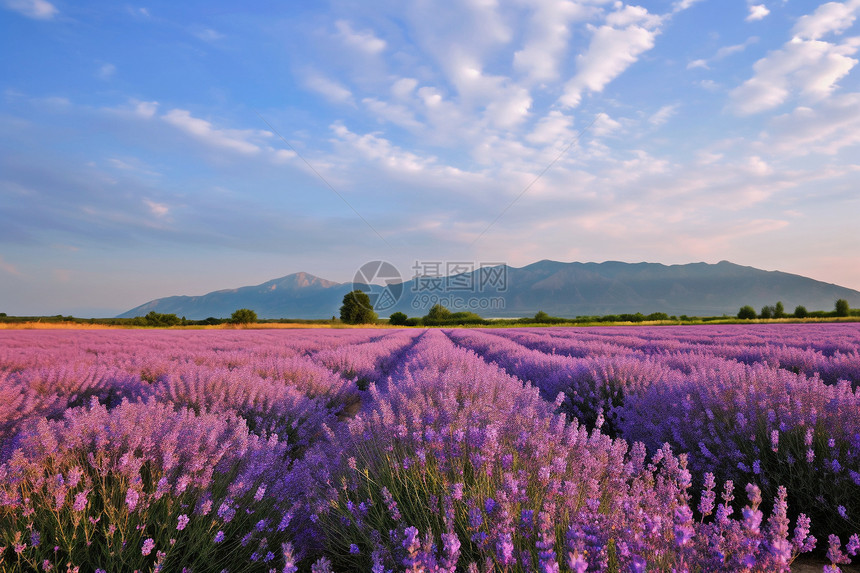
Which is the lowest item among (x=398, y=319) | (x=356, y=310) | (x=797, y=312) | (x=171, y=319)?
(x=398, y=319)

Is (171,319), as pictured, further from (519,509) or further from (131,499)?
(519,509)

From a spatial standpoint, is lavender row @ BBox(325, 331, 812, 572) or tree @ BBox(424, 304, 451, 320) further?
tree @ BBox(424, 304, 451, 320)

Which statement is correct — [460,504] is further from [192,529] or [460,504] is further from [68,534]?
[68,534]

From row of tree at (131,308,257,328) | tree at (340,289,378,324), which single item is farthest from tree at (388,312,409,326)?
row of tree at (131,308,257,328)

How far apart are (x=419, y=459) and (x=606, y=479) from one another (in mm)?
916

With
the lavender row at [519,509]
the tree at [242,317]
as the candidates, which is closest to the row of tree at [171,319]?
the tree at [242,317]

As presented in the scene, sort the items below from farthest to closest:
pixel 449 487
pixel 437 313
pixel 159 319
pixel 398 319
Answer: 1. pixel 437 313
2. pixel 398 319
3. pixel 159 319
4. pixel 449 487

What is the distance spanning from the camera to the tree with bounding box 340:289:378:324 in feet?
169

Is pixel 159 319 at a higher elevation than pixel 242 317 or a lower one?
lower

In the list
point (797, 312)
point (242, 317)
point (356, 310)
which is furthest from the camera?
point (356, 310)

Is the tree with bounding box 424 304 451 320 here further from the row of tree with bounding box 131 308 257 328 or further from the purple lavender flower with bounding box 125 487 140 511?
the purple lavender flower with bounding box 125 487 140 511

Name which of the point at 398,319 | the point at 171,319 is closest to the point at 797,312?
the point at 398,319

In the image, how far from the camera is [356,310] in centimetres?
5172

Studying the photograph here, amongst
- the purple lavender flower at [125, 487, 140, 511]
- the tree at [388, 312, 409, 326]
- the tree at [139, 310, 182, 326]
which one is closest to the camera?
the purple lavender flower at [125, 487, 140, 511]
